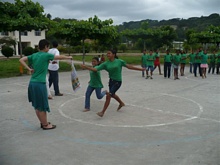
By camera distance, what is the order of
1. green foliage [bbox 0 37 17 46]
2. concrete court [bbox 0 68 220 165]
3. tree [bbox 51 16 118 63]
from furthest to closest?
green foliage [bbox 0 37 17 46] → tree [bbox 51 16 118 63] → concrete court [bbox 0 68 220 165]

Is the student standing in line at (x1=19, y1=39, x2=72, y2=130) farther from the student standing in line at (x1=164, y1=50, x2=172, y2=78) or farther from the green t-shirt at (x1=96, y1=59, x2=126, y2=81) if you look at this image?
the student standing in line at (x1=164, y1=50, x2=172, y2=78)

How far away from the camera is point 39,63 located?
5.32 m

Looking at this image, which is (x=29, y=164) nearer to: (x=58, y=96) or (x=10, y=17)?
(x=58, y=96)

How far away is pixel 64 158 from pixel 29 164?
0.55 metres

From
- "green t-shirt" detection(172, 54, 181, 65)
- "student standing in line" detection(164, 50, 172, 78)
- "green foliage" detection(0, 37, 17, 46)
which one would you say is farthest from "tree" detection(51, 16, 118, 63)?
"green foliage" detection(0, 37, 17, 46)

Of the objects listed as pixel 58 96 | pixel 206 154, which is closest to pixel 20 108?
pixel 58 96

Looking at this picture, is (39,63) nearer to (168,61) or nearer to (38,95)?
(38,95)

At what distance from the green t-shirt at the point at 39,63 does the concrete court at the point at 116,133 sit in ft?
3.89

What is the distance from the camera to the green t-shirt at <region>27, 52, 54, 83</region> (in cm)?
532

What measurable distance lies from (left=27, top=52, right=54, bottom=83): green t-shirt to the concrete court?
1187 mm

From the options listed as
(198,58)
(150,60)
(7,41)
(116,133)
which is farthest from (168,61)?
(7,41)

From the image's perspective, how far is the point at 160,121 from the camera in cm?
630

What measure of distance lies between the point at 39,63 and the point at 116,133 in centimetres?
216

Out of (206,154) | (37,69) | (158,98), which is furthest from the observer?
(158,98)
